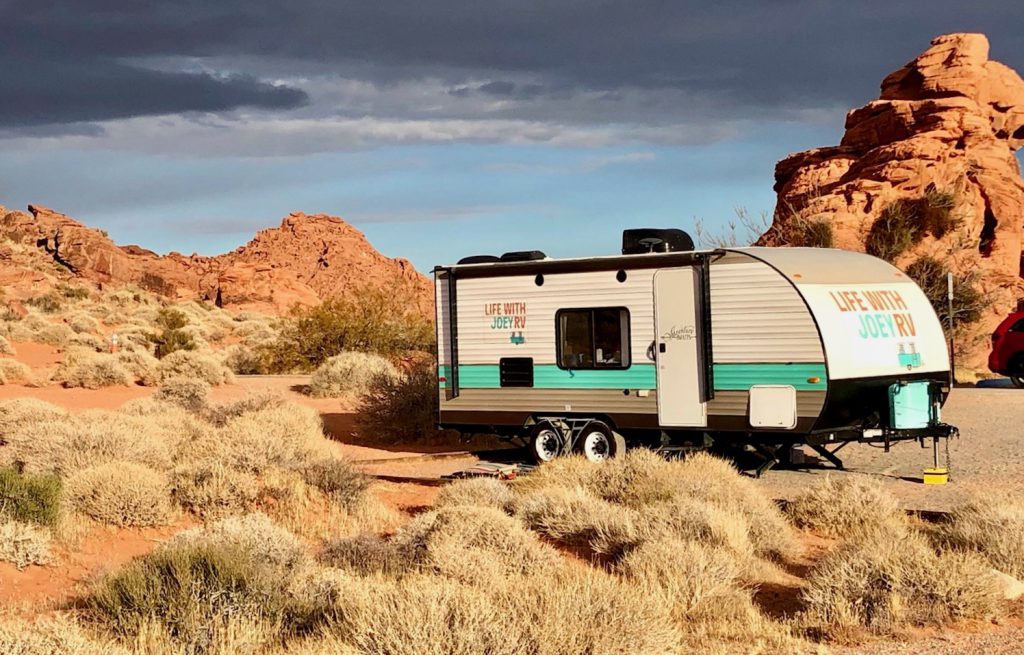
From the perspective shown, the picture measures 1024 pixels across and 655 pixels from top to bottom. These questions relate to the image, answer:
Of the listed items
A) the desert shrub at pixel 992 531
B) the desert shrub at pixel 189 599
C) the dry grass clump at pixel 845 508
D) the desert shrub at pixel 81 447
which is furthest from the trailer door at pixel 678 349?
the desert shrub at pixel 189 599

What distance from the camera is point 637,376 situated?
14.3 metres

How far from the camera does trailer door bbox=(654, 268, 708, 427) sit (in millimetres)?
13781

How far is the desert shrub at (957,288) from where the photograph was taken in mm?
33656

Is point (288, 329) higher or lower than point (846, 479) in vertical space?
higher

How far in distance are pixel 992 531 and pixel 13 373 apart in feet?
76.0

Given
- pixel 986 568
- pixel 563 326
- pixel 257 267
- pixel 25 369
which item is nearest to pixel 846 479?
pixel 986 568

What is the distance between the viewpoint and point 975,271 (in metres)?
36.2

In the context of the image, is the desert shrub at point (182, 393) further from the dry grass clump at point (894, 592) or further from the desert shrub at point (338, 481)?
the dry grass clump at point (894, 592)

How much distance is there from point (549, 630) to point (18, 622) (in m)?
2.91

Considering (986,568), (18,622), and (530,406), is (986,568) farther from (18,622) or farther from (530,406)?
(530,406)

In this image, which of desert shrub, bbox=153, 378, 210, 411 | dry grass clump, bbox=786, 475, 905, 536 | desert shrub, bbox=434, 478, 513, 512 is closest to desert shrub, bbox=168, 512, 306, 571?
desert shrub, bbox=434, 478, 513, 512

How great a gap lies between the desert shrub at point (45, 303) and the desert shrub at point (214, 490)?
39523 millimetres

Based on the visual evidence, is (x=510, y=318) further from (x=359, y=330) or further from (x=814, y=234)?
(x=814, y=234)

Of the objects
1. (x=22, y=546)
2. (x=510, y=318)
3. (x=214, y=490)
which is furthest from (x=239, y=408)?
(x=22, y=546)
